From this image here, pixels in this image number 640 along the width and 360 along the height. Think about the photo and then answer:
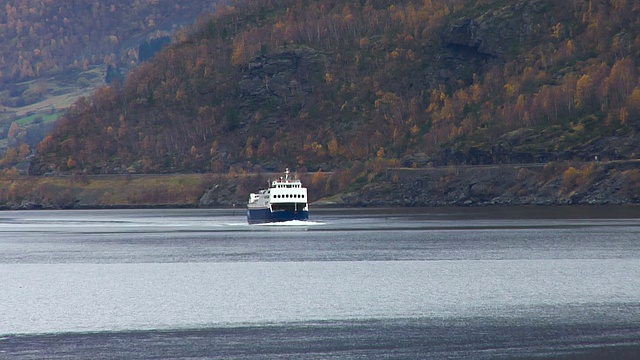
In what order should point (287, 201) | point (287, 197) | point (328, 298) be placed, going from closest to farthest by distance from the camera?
point (328, 298) → point (287, 197) → point (287, 201)

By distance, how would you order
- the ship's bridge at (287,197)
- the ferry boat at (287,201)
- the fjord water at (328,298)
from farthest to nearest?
the ferry boat at (287,201) → the ship's bridge at (287,197) → the fjord water at (328,298)

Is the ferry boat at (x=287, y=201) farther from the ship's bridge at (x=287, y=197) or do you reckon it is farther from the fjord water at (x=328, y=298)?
the fjord water at (x=328, y=298)

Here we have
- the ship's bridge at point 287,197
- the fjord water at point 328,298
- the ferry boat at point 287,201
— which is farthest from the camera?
the ferry boat at point 287,201

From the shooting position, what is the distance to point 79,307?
82.1 meters

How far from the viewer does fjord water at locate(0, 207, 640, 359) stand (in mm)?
63906

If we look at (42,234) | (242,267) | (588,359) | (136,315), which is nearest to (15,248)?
(42,234)

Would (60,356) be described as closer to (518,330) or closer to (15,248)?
(518,330)

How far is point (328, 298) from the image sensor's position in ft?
279

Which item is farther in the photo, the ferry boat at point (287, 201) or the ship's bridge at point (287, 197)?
the ferry boat at point (287, 201)

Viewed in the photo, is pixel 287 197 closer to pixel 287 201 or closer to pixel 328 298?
pixel 287 201

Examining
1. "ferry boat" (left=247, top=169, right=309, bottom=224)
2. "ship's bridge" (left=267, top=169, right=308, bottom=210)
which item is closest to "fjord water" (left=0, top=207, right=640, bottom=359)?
"ship's bridge" (left=267, top=169, right=308, bottom=210)

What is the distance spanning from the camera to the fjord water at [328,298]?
6391 centimetres

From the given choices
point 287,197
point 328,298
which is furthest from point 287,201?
point 328,298

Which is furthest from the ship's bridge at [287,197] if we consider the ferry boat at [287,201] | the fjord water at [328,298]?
the fjord water at [328,298]
